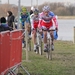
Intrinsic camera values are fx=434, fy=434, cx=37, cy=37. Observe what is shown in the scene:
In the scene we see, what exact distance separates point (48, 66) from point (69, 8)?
140 ft

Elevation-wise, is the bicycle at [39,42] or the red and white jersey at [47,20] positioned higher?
the red and white jersey at [47,20]

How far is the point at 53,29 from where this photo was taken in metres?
15.4

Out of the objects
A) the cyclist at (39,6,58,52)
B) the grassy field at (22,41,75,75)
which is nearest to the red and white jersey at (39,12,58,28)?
the cyclist at (39,6,58,52)

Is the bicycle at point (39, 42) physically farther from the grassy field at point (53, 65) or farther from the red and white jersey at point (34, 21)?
the grassy field at point (53, 65)

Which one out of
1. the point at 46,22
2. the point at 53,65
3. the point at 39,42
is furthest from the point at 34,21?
the point at 53,65

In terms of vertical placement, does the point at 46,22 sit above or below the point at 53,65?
above

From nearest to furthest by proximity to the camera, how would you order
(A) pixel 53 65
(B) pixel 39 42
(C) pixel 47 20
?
1. (A) pixel 53 65
2. (C) pixel 47 20
3. (B) pixel 39 42

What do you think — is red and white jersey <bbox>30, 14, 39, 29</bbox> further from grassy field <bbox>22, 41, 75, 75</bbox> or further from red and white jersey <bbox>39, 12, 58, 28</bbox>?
red and white jersey <bbox>39, 12, 58, 28</bbox>

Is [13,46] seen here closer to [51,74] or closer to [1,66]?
[1,66]

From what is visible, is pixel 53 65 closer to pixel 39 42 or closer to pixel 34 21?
pixel 39 42

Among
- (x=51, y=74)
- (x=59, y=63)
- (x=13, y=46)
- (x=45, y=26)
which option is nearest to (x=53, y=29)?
(x=45, y=26)

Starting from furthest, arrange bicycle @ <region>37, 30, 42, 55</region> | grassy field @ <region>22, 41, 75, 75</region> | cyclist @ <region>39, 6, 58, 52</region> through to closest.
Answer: bicycle @ <region>37, 30, 42, 55</region>, cyclist @ <region>39, 6, 58, 52</region>, grassy field @ <region>22, 41, 75, 75</region>

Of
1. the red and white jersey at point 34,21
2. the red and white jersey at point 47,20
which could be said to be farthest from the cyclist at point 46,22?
the red and white jersey at point 34,21

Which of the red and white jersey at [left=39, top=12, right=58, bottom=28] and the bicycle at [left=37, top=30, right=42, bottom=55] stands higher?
the red and white jersey at [left=39, top=12, right=58, bottom=28]
